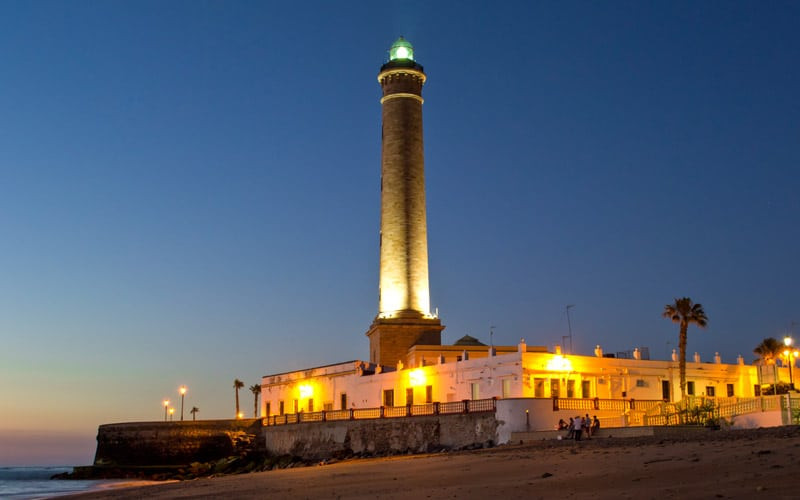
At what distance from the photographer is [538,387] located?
40969mm

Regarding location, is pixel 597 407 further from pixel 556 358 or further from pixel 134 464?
pixel 134 464

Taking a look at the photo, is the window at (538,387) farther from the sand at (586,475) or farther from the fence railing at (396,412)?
the sand at (586,475)

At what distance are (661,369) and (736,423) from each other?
53.8 ft

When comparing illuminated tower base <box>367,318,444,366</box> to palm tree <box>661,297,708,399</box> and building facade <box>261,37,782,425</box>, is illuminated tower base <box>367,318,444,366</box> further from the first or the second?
palm tree <box>661,297,708,399</box>

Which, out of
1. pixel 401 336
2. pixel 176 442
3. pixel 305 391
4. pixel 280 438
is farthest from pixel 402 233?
pixel 176 442

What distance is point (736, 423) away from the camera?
28.1 meters

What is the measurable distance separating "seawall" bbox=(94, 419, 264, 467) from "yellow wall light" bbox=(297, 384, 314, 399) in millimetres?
4343

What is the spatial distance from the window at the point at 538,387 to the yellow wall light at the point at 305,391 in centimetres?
1894

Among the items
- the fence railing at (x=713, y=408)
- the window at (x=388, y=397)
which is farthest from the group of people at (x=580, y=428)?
the window at (x=388, y=397)

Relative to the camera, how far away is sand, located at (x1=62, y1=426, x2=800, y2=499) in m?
12.9

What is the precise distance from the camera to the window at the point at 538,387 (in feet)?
134

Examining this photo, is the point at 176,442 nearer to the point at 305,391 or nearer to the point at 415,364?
the point at 305,391

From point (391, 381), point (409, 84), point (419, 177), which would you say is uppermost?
point (409, 84)

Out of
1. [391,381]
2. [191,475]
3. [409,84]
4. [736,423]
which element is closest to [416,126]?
[409,84]
